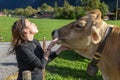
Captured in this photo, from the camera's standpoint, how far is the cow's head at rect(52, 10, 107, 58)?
455 centimetres

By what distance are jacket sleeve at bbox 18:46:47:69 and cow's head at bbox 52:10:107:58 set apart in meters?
0.81

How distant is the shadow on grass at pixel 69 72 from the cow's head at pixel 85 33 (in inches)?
288

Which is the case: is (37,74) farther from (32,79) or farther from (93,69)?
(93,69)

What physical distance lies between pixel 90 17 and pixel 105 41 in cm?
33

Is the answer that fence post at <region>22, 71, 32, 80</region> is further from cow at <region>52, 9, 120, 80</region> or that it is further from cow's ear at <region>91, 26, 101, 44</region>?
cow's ear at <region>91, 26, 101, 44</region>

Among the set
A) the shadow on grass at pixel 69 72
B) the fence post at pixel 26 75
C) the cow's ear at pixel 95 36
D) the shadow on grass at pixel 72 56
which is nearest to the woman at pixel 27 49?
the fence post at pixel 26 75

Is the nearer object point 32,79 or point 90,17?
point 90,17

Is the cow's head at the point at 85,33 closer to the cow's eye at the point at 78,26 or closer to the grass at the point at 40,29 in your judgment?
the cow's eye at the point at 78,26

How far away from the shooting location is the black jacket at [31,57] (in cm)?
553

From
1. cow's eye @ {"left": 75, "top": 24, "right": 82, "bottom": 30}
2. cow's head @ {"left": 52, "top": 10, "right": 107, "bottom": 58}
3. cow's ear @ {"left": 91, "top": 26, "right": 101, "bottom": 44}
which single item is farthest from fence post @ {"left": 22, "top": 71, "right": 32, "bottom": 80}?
cow's ear @ {"left": 91, "top": 26, "right": 101, "bottom": 44}

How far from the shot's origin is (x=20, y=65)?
A: 5777mm

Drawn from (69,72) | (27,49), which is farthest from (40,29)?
(27,49)

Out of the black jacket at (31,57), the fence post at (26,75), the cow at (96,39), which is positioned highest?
the cow at (96,39)

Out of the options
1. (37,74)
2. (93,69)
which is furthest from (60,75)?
(93,69)
